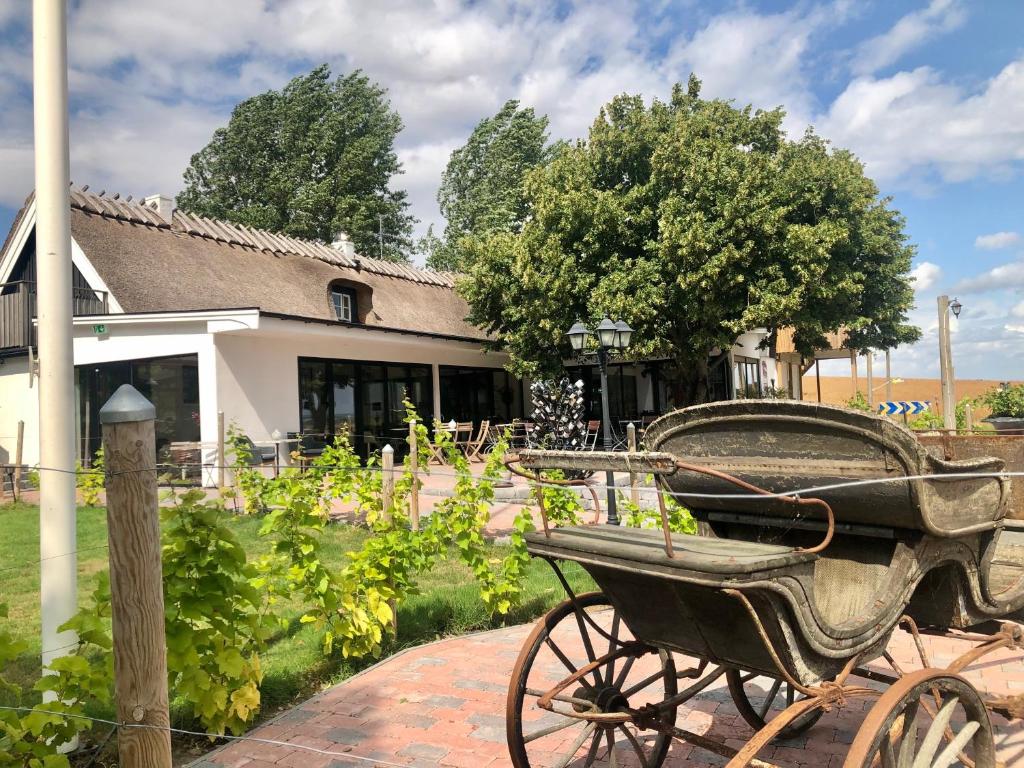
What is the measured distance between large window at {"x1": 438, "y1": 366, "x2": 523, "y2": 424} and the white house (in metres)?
0.05

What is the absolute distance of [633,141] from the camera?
1967 centimetres

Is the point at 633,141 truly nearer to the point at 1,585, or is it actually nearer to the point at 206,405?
the point at 206,405

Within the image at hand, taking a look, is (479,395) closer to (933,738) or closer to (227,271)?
(227,271)

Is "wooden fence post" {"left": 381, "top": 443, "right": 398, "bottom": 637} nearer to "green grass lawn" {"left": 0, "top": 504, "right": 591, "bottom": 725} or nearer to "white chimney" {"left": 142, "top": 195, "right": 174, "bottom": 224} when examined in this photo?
"green grass lawn" {"left": 0, "top": 504, "right": 591, "bottom": 725}

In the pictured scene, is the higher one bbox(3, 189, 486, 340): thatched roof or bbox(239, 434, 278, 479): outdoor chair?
bbox(3, 189, 486, 340): thatched roof

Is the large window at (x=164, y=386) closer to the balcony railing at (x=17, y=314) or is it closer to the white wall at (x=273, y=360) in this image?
the white wall at (x=273, y=360)

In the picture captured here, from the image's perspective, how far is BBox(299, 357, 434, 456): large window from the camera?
1652cm

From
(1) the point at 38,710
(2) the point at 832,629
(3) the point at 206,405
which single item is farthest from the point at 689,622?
(3) the point at 206,405

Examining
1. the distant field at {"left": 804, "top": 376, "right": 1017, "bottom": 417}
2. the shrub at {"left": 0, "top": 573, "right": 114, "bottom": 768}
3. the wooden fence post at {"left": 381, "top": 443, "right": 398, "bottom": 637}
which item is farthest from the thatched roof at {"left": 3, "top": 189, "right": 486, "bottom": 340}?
the distant field at {"left": 804, "top": 376, "right": 1017, "bottom": 417}

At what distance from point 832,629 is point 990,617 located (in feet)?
3.15

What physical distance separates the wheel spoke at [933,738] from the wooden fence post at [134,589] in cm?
236

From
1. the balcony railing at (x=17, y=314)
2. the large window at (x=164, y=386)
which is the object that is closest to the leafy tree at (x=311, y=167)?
the balcony railing at (x=17, y=314)

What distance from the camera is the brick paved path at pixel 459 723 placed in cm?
A: 334

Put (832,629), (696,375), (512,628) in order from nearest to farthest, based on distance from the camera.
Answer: (832,629) → (512,628) → (696,375)
